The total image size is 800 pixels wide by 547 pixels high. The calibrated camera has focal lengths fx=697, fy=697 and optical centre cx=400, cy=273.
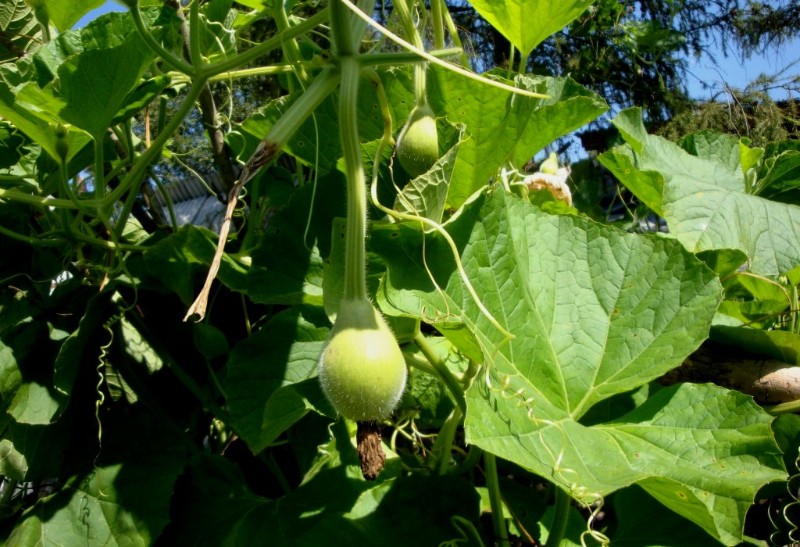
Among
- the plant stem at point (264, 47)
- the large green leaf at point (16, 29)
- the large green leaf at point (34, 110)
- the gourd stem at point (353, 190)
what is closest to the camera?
the gourd stem at point (353, 190)

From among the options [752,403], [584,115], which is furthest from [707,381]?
[584,115]

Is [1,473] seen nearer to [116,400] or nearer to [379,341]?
[116,400]

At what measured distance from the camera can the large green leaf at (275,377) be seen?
2.45ft

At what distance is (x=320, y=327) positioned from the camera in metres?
0.82

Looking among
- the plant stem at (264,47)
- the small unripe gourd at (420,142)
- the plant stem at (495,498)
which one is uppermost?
the plant stem at (264,47)

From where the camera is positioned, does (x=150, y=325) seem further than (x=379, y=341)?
Yes

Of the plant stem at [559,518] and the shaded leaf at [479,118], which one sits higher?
the shaded leaf at [479,118]

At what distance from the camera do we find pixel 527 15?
819mm

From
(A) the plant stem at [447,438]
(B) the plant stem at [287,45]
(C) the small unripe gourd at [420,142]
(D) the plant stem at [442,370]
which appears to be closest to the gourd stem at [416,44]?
(C) the small unripe gourd at [420,142]

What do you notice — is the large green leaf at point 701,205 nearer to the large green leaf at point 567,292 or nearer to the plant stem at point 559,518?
the large green leaf at point 567,292

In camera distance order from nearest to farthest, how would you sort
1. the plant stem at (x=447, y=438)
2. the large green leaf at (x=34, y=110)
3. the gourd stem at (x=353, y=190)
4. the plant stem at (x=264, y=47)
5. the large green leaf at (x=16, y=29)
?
1. the gourd stem at (x=353, y=190)
2. the plant stem at (x=264, y=47)
3. the large green leaf at (x=34, y=110)
4. the plant stem at (x=447, y=438)
5. the large green leaf at (x=16, y=29)

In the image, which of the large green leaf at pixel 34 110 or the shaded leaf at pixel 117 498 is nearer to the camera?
the large green leaf at pixel 34 110

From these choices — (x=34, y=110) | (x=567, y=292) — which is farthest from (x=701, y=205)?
(x=34, y=110)

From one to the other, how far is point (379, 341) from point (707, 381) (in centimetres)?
50
